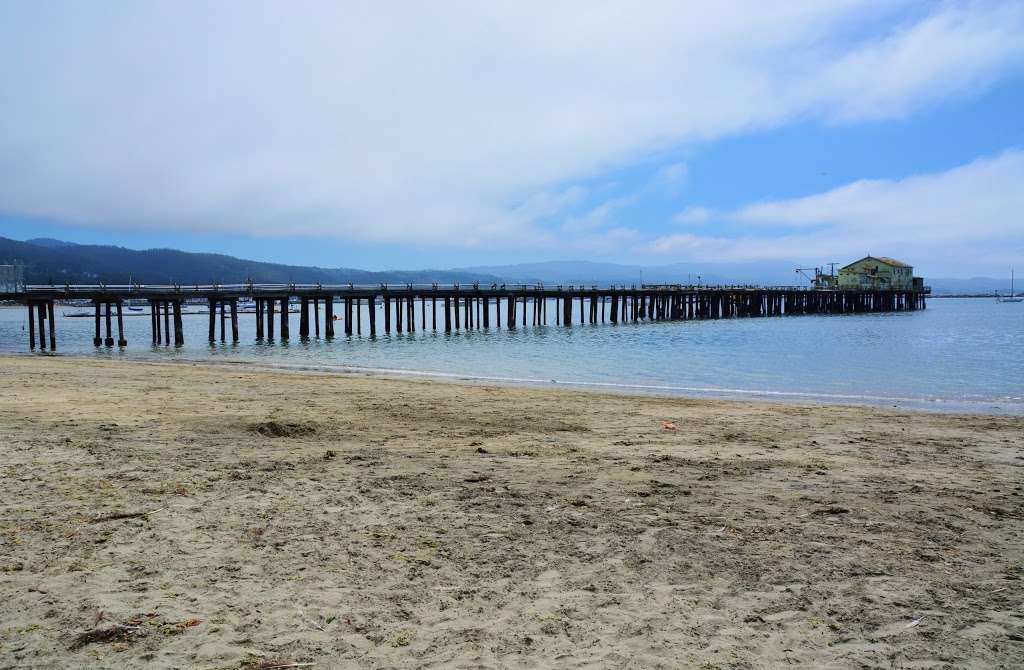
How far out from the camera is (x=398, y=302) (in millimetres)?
51781

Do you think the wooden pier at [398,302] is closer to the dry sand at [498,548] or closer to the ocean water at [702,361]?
the ocean water at [702,361]

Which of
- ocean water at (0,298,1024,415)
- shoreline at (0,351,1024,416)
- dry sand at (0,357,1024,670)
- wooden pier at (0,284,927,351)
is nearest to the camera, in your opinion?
dry sand at (0,357,1024,670)

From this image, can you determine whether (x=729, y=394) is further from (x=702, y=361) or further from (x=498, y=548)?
(x=498, y=548)

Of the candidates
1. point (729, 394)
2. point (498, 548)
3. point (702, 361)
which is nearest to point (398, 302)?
point (702, 361)

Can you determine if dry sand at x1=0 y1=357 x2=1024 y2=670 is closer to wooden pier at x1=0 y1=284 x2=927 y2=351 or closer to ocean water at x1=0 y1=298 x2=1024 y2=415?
ocean water at x1=0 y1=298 x2=1024 y2=415

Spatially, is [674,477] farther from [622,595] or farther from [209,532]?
[209,532]

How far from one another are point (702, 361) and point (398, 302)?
2735 cm

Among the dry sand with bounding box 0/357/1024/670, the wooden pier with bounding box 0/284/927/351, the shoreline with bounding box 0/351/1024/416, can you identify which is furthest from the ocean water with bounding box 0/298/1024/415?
the dry sand with bounding box 0/357/1024/670

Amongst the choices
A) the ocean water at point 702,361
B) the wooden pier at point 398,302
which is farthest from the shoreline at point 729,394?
the wooden pier at point 398,302

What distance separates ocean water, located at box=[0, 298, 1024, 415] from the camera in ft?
67.4

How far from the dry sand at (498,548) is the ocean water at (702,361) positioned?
10174 mm

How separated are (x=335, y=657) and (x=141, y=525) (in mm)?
2902

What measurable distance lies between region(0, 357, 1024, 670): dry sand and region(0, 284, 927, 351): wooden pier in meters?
32.5

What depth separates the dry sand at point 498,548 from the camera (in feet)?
13.4
